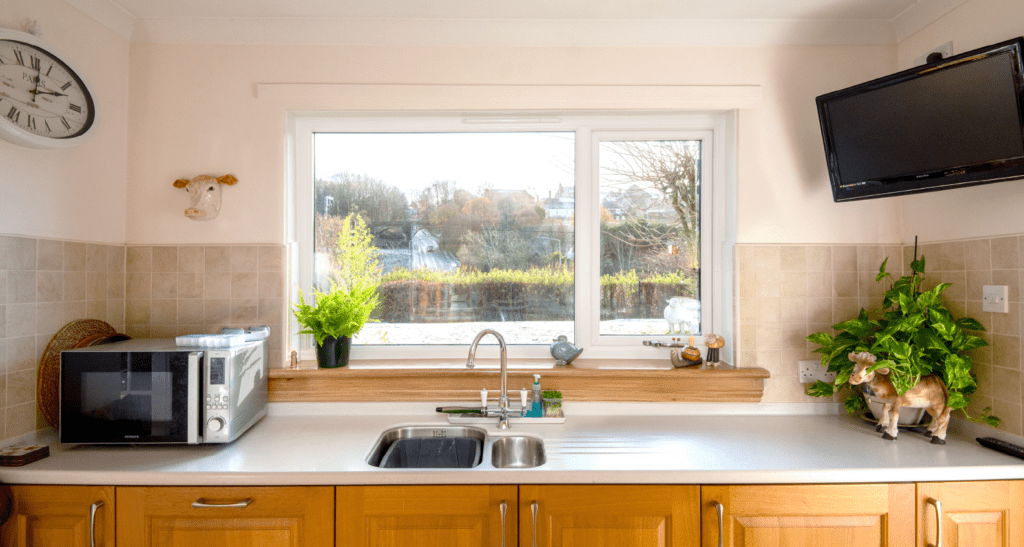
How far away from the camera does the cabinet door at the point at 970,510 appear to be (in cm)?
153

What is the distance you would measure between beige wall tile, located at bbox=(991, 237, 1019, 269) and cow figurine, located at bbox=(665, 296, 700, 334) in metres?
0.99

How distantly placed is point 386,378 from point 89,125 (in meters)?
1.41

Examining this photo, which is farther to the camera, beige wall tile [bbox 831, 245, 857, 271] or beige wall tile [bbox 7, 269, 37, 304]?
beige wall tile [bbox 831, 245, 857, 271]

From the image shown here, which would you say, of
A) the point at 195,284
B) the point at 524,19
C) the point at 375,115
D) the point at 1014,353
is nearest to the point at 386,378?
the point at 195,284

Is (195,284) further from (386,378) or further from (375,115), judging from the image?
(375,115)

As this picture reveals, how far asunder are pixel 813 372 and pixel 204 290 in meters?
2.50

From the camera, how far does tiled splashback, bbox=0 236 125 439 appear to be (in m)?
1.64

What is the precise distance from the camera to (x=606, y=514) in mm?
1515

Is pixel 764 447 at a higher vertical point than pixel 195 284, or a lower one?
lower

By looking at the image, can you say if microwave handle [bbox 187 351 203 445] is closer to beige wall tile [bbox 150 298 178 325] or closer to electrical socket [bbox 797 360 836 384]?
beige wall tile [bbox 150 298 178 325]

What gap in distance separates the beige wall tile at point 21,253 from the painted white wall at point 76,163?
3cm

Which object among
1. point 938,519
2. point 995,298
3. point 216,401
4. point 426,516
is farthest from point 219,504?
point 995,298

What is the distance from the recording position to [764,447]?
171 cm

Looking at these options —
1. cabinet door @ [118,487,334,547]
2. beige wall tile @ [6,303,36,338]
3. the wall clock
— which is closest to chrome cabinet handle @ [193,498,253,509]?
cabinet door @ [118,487,334,547]
